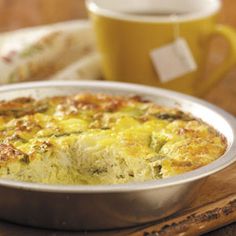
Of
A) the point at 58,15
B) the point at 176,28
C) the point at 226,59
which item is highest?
the point at 176,28

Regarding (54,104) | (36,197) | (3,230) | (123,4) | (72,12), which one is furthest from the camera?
(72,12)

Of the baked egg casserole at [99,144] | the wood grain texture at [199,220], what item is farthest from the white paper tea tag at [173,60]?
the wood grain texture at [199,220]

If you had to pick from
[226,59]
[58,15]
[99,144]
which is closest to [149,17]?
[226,59]

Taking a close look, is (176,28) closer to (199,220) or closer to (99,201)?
(199,220)

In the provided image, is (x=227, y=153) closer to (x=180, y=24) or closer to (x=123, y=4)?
(x=180, y=24)

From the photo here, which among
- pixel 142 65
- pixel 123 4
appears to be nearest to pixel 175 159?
pixel 142 65

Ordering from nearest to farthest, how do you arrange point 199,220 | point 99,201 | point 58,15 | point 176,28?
point 99,201
point 199,220
point 176,28
point 58,15

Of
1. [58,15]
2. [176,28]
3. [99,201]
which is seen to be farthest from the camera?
[58,15]
